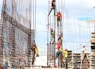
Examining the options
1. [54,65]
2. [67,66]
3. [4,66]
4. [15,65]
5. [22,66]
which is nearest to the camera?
[4,66]

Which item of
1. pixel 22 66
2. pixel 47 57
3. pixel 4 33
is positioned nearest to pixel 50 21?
pixel 47 57

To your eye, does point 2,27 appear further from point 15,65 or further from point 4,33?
point 15,65

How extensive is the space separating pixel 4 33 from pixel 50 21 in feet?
22.2

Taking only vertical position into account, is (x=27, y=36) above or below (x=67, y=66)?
above

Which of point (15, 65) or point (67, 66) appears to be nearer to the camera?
point (15, 65)

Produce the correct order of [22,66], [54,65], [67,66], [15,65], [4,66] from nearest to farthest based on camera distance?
[4,66], [15,65], [22,66], [54,65], [67,66]

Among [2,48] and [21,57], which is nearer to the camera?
[2,48]

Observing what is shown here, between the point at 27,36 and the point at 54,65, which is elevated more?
the point at 27,36

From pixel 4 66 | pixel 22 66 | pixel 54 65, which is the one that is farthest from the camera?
pixel 54 65

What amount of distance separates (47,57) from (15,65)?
5.67 metres

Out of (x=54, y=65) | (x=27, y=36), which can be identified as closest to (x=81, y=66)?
(x=54, y=65)

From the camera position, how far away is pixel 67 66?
3094cm

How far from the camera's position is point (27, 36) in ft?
89.1

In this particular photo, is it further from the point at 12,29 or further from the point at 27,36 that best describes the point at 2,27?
the point at 27,36
